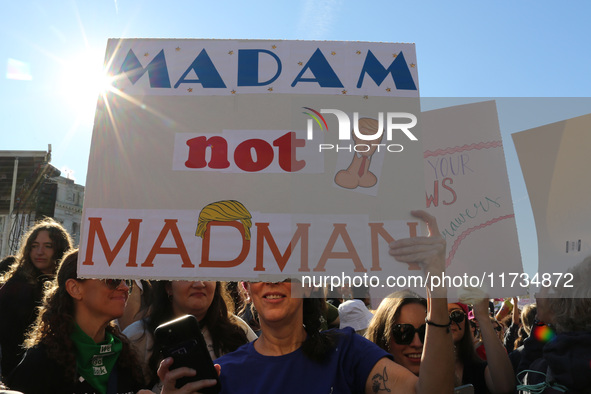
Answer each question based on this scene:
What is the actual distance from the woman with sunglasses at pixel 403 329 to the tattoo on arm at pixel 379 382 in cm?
89

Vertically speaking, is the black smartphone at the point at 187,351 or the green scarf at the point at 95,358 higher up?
the black smartphone at the point at 187,351

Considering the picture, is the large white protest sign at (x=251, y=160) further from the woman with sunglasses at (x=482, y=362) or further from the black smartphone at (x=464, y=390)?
the woman with sunglasses at (x=482, y=362)

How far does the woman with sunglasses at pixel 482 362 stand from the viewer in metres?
2.65

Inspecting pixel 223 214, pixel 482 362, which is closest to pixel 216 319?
pixel 223 214

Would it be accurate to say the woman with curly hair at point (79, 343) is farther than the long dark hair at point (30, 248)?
No

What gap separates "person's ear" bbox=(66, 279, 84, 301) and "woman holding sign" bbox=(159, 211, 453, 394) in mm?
988

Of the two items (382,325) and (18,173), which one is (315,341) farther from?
(18,173)

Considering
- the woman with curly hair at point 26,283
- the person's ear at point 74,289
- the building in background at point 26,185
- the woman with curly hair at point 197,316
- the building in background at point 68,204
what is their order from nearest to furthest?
the person's ear at point 74,289 < the woman with curly hair at point 197,316 < the woman with curly hair at point 26,283 < the building in background at point 26,185 < the building in background at point 68,204

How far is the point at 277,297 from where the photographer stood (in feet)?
6.45

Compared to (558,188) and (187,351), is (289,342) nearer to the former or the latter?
(187,351)

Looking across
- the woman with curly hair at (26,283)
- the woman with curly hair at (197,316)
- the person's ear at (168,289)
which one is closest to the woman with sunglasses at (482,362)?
the woman with curly hair at (197,316)

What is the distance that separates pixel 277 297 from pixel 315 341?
0.23m

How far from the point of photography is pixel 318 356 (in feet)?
5.92

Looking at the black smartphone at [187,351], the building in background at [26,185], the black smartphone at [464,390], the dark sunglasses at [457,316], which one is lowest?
the black smartphone at [464,390]
